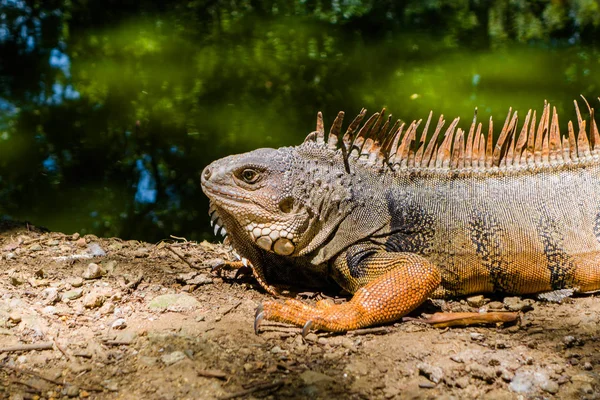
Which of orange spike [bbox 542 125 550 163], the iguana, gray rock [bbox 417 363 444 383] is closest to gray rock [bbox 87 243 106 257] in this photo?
the iguana

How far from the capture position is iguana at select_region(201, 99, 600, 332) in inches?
170

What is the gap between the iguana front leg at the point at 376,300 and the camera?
3896mm

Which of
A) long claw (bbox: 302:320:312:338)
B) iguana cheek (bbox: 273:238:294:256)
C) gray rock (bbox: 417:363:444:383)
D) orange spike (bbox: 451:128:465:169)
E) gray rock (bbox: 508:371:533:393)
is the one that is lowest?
long claw (bbox: 302:320:312:338)

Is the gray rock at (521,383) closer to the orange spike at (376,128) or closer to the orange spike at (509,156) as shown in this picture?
the orange spike at (509,156)

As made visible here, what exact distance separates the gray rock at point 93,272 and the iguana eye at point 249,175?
4.49 ft

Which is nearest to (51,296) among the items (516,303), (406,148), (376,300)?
(376,300)

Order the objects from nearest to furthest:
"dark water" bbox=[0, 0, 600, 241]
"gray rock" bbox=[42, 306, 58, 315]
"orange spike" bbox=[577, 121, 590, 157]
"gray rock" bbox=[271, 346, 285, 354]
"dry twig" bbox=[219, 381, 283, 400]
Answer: "dry twig" bbox=[219, 381, 283, 400], "gray rock" bbox=[271, 346, 285, 354], "gray rock" bbox=[42, 306, 58, 315], "orange spike" bbox=[577, 121, 590, 157], "dark water" bbox=[0, 0, 600, 241]

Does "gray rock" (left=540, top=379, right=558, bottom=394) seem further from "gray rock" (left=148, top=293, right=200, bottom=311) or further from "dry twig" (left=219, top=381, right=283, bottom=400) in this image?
"gray rock" (left=148, top=293, right=200, bottom=311)

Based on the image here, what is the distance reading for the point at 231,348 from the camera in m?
3.66

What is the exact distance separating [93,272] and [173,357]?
1.42 meters

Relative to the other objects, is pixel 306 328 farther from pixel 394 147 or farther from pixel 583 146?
pixel 583 146

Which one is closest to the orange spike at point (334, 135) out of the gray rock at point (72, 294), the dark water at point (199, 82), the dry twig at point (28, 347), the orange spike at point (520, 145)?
the orange spike at point (520, 145)

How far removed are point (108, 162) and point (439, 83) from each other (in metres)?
6.05

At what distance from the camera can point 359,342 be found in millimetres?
3793
